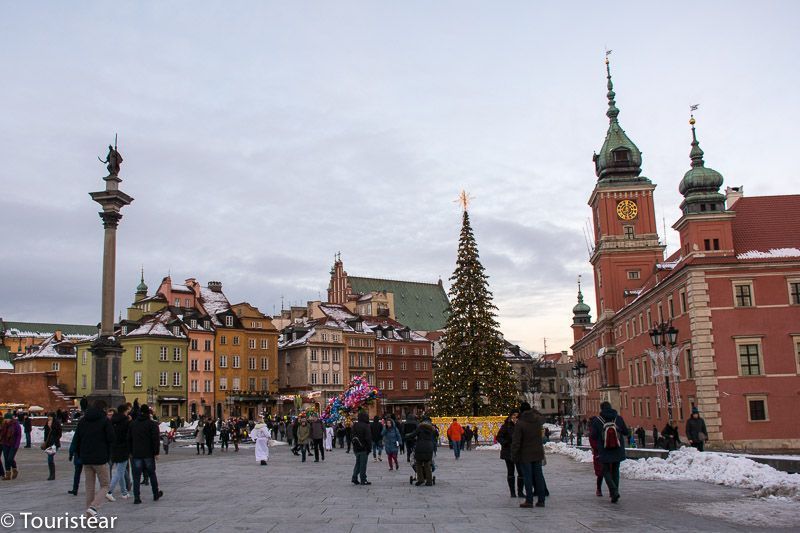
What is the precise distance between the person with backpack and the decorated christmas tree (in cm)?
3186

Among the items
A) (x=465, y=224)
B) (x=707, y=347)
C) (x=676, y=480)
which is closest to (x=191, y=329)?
(x=465, y=224)

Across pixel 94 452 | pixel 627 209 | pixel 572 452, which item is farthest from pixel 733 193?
pixel 94 452

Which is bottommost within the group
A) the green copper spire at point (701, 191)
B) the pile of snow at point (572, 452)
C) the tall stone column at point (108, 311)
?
the pile of snow at point (572, 452)

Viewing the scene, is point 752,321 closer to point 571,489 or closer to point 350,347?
point 571,489

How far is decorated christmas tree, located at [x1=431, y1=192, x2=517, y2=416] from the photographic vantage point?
4650 centimetres

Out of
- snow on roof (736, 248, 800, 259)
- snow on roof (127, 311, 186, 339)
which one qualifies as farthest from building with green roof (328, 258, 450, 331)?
snow on roof (736, 248, 800, 259)

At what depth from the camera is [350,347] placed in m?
99.5

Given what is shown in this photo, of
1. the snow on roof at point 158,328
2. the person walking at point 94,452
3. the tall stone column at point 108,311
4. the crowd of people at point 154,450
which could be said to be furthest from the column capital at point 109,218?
the snow on roof at point 158,328

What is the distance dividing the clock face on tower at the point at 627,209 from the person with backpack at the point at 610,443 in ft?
200

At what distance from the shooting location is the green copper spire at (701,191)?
44.8 m

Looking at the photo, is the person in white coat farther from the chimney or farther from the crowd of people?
the chimney

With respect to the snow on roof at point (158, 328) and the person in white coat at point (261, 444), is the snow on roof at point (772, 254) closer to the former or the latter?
the person in white coat at point (261, 444)

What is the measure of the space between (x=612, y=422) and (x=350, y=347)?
86120mm

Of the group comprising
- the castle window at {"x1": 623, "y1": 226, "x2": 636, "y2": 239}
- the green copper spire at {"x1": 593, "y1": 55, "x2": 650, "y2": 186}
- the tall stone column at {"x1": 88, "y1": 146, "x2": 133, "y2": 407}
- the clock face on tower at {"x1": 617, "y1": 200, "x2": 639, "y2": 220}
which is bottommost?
the tall stone column at {"x1": 88, "y1": 146, "x2": 133, "y2": 407}
